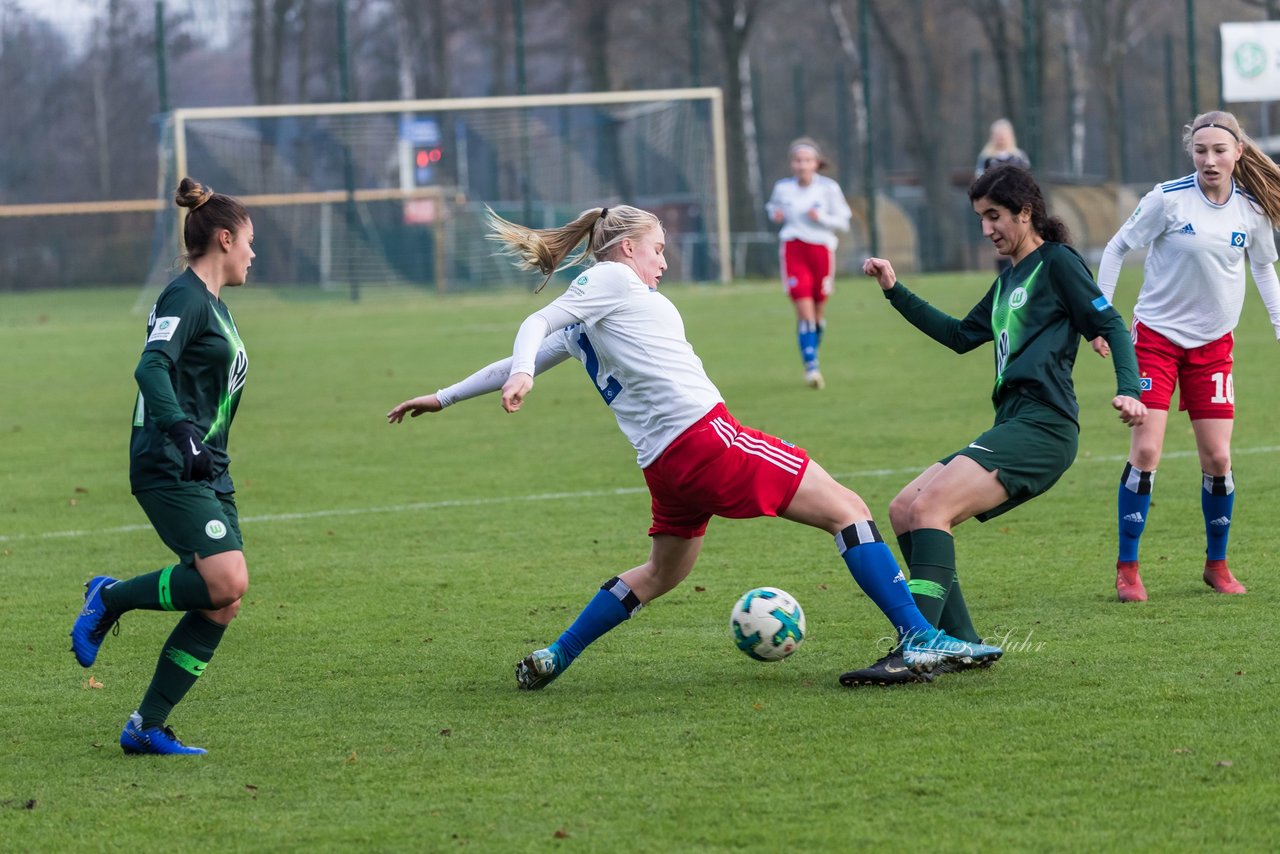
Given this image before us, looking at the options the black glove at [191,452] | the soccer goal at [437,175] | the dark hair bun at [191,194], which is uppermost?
the soccer goal at [437,175]

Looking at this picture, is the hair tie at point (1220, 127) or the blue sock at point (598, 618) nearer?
the blue sock at point (598, 618)

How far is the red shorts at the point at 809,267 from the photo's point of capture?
15336mm

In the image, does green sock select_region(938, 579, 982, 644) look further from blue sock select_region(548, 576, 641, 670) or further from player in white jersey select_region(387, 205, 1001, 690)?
blue sock select_region(548, 576, 641, 670)

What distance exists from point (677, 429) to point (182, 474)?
1.52 m

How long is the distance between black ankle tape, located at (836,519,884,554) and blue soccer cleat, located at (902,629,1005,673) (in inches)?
12.9

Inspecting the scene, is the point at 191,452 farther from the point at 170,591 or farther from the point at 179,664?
the point at 179,664

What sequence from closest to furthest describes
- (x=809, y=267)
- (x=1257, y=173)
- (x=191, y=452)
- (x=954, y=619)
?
(x=191, y=452)
(x=954, y=619)
(x=1257, y=173)
(x=809, y=267)

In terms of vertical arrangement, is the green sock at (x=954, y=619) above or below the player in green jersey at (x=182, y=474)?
below

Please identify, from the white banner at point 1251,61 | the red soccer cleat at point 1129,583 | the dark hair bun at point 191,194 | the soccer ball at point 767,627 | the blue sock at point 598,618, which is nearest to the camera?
the dark hair bun at point 191,194

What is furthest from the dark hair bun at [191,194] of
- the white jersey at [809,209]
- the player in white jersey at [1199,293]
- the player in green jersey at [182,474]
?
the white jersey at [809,209]

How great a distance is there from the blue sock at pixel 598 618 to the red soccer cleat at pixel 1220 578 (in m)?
2.46

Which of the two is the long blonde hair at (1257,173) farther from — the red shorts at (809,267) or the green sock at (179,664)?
the red shorts at (809,267)

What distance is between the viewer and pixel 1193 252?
673cm

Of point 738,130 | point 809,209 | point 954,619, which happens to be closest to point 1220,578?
point 954,619
